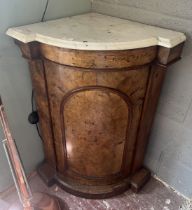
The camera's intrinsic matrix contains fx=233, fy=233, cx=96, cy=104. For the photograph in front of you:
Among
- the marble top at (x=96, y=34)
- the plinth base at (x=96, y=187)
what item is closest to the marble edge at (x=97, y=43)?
the marble top at (x=96, y=34)

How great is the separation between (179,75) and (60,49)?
0.57m

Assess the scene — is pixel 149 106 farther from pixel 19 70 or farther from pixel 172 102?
pixel 19 70

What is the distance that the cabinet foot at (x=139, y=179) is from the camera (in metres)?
1.33

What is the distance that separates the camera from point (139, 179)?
135 centimetres

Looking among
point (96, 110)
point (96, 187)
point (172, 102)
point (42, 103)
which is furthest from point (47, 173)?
point (172, 102)

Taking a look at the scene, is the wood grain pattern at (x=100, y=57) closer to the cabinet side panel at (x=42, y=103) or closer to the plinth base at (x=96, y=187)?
the cabinet side panel at (x=42, y=103)

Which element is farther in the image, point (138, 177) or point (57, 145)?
A: point (138, 177)

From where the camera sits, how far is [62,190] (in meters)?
1.36

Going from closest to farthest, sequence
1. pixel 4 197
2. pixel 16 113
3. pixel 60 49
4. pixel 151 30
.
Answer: pixel 60 49 < pixel 151 30 < pixel 16 113 < pixel 4 197

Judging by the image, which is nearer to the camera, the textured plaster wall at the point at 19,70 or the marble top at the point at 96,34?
the marble top at the point at 96,34

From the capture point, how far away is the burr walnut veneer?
84 centimetres

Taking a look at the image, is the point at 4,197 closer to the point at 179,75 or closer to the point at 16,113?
the point at 16,113

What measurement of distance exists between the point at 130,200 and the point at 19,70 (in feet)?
3.04

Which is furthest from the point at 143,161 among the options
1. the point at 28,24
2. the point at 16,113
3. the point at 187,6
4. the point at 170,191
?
the point at 28,24
